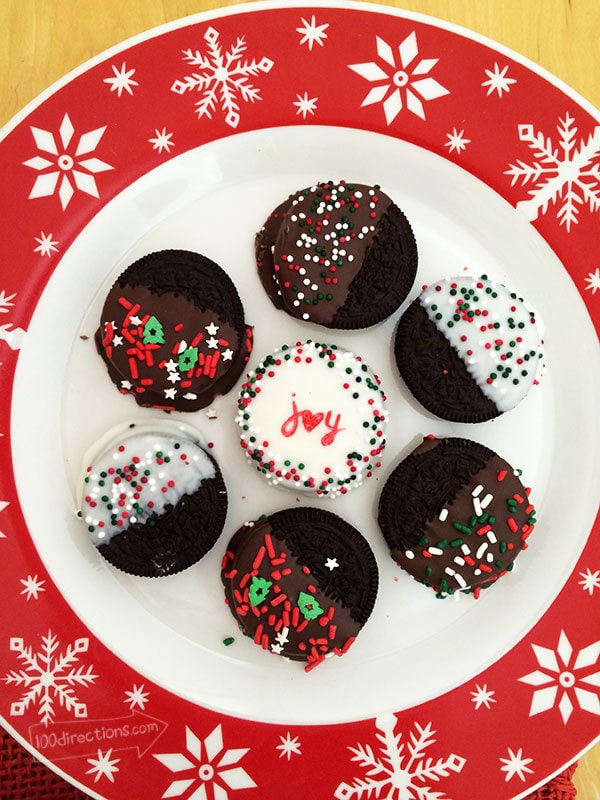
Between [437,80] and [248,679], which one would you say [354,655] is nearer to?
[248,679]

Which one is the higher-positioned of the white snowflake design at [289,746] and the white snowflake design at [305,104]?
the white snowflake design at [305,104]

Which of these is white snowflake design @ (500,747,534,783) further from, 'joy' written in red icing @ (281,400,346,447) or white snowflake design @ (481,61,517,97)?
white snowflake design @ (481,61,517,97)

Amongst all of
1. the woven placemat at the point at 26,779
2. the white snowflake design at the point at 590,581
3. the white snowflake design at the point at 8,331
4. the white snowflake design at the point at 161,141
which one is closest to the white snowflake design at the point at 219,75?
the white snowflake design at the point at 161,141

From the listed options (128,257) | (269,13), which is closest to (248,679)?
(128,257)

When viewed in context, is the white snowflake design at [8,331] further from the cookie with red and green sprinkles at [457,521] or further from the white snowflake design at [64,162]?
the cookie with red and green sprinkles at [457,521]

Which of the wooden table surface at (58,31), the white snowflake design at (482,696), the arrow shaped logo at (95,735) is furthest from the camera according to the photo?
the wooden table surface at (58,31)

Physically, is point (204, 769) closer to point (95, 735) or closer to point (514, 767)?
point (95, 735)

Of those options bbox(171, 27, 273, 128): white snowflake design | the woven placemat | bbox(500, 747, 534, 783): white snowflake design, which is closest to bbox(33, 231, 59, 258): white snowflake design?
bbox(171, 27, 273, 128): white snowflake design
